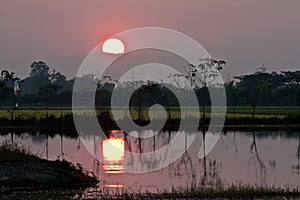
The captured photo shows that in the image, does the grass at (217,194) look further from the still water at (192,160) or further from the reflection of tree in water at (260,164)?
the reflection of tree in water at (260,164)

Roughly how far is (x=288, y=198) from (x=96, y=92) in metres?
51.6

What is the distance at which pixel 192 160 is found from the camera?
914 inches

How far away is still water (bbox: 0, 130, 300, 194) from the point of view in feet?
55.8

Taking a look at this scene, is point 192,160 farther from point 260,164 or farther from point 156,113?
point 156,113

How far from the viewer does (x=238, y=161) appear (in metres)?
22.7

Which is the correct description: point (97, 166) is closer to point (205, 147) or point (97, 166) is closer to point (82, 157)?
point (82, 157)

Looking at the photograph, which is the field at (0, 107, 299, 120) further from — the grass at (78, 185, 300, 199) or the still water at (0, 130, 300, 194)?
the grass at (78, 185, 300, 199)

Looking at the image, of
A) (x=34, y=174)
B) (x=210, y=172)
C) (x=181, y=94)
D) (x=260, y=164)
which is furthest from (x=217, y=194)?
(x=181, y=94)

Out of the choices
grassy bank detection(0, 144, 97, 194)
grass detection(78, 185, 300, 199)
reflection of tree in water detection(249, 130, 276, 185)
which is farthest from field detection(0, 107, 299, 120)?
grass detection(78, 185, 300, 199)

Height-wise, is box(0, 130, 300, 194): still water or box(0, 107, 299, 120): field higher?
box(0, 107, 299, 120): field

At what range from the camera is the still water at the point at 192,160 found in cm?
1700

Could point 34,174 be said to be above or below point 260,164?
above

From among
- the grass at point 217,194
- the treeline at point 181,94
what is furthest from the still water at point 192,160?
the treeline at point 181,94

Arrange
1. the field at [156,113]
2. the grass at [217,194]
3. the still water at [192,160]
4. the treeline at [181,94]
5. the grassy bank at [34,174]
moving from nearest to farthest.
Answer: the grass at [217,194], the grassy bank at [34,174], the still water at [192,160], the field at [156,113], the treeline at [181,94]
